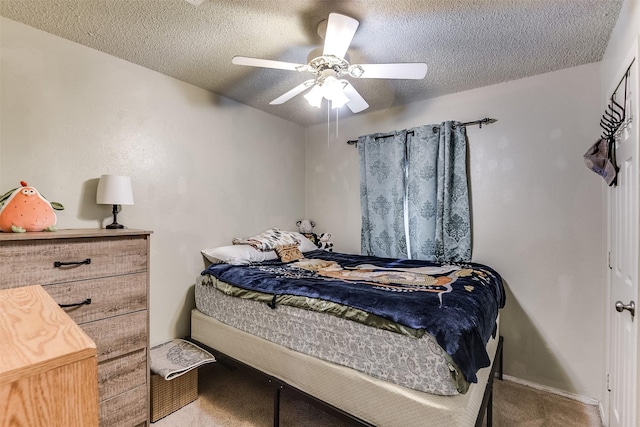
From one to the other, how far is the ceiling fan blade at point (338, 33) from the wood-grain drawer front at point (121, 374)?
2070mm

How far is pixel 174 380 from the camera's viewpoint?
2027mm

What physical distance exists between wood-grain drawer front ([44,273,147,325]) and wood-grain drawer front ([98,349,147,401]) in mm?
269

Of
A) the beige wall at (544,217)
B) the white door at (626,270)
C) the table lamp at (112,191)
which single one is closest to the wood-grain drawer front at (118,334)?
the table lamp at (112,191)

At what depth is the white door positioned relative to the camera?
133 cm

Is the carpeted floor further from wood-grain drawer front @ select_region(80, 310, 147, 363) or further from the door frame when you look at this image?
wood-grain drawer front @ select_region(80, 310, 147, 363)

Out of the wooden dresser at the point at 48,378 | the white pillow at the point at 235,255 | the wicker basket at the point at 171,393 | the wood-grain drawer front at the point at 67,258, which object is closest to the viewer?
the wooden dresser at the point at 48,378

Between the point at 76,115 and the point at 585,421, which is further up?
the point at 76,115

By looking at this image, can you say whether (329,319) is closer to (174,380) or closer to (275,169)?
(174,380)

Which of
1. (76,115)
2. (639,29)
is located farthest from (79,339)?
(639,29)

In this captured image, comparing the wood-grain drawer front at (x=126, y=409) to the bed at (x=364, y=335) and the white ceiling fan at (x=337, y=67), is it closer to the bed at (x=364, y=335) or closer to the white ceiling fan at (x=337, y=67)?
the bed at (x=364, y=335)

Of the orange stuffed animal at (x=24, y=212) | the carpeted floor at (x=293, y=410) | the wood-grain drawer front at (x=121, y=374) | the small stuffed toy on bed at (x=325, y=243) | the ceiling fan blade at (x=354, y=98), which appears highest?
the ceiling fan blade at (x=354, y=98)

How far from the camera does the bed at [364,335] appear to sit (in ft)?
4.18

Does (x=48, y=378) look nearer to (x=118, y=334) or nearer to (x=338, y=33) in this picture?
(x=118, y=334)

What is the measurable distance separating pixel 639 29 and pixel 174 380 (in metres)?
3.17
